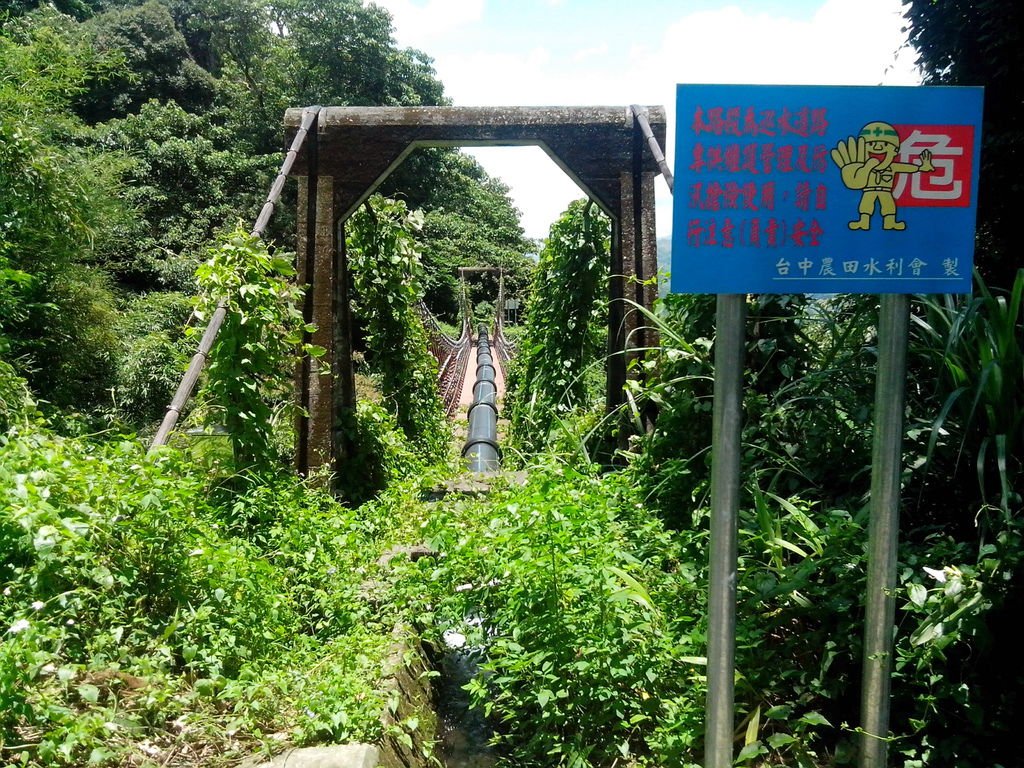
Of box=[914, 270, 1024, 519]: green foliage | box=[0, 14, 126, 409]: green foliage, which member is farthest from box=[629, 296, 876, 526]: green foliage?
box=[0, 14, 126, 409]: green foliage

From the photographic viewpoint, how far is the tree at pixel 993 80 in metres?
4.06

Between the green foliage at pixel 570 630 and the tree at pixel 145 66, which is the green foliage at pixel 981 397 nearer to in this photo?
the green foliage at pixel 570 630

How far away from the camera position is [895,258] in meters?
1.61

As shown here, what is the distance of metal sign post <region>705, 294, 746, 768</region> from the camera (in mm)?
1633

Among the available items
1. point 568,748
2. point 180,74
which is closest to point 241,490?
point 568,748

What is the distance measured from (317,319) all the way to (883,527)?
302 cm

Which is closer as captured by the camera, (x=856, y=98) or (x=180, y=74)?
(x=856, y=98)

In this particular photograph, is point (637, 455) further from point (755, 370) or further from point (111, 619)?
point (111, 619)

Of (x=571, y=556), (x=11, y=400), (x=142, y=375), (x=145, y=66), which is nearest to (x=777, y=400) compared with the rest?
(x=571, y=556)

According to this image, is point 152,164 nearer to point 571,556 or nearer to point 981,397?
point 571,556

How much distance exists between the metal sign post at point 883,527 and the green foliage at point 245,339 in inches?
99.9

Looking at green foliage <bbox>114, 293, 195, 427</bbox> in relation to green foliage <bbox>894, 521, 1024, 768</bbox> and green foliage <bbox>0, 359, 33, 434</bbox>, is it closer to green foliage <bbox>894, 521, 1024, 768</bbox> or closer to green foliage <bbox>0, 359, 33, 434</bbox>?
green foliage <bbox>0, 359, 33, 434</bbox>

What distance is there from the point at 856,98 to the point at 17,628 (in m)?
2.12

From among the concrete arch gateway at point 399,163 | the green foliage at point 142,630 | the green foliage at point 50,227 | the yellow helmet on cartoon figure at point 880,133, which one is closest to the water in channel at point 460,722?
the green foliage at point 142,630
